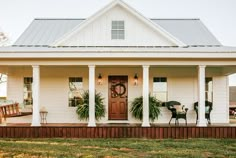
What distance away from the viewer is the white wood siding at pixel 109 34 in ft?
45.6

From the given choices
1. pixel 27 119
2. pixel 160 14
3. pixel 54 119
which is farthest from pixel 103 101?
pixel 160 14

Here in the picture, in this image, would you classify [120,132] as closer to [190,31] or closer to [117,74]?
[117,74]

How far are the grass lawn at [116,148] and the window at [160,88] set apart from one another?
437 centimetres

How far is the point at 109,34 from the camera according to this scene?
14008 millimetres

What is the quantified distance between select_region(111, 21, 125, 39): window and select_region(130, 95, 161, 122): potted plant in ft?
9.14

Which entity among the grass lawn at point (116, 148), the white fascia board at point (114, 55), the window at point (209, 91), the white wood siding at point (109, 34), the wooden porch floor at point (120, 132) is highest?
the white wood siding at point (109, 34)

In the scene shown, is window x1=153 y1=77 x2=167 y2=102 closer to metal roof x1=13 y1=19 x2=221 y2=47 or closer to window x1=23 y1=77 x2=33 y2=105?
metal roof x1=13 y1=19 x2=221 y2=47

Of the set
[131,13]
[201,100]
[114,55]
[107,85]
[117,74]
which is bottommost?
[201,100]

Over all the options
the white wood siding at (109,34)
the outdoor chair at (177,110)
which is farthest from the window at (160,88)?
the white wood siding at (109,34)

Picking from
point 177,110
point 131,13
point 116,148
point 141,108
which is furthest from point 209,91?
point 116,148

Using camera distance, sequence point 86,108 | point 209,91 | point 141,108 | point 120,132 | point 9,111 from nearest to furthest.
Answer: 1. point 120,132
2. point 9,111
3. point 86,108
4. point 141,108
5. point 209,91

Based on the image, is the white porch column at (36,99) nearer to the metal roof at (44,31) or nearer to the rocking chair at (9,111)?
the rocking chair at (9,111)

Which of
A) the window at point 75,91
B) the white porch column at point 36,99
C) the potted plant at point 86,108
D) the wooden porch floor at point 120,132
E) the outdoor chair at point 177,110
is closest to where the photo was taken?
the wooden porch floor at point 120,132

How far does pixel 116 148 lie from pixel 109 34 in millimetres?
6258
